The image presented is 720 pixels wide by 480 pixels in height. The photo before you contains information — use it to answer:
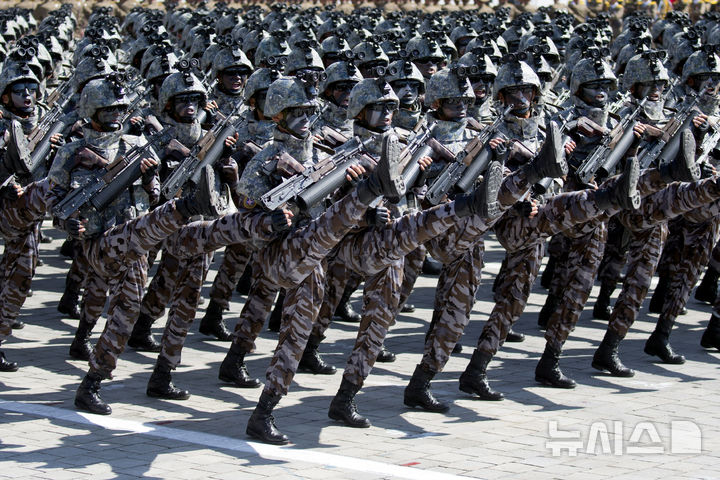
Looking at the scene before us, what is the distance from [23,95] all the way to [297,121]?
3.54 m

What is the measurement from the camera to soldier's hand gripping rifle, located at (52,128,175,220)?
9.77 meters

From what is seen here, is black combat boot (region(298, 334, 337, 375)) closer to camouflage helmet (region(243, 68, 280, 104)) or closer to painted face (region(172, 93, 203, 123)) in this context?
painted face (region(172, 93, 203, 123))

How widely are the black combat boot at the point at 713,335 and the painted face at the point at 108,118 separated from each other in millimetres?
5849

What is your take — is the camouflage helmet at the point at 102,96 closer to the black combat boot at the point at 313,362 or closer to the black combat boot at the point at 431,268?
the black combat boot at the point at 313,362

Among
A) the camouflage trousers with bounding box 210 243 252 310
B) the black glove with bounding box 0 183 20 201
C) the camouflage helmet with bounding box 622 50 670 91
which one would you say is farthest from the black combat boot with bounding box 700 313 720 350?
the black glove with bounding box 0 183 20 201

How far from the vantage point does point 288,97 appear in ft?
31.2

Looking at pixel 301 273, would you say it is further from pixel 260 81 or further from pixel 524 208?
pixel 260 81

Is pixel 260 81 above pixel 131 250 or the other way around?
above

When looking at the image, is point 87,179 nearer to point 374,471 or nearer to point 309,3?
point 374,471

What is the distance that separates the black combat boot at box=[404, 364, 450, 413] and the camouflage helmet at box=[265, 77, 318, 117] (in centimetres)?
216

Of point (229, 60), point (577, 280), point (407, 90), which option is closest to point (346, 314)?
point (407, 90)

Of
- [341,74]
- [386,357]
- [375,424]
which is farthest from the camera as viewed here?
[341,74]

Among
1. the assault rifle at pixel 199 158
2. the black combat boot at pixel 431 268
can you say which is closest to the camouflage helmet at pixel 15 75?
the assault rifle at pixel 199 158

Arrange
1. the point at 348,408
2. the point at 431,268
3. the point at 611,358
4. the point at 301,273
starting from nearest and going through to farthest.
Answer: the point at 301,273
the point at 348,408
the point at 611,358
the point at 431,268
